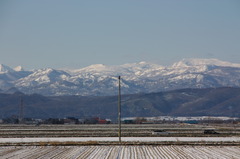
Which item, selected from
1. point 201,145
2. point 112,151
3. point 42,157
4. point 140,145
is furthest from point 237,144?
point 42,157

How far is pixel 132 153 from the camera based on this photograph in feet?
180

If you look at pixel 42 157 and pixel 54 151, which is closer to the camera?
pixel 42 157

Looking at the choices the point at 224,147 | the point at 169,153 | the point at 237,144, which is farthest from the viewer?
the point at 237,144

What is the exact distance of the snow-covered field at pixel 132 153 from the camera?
51.6 m

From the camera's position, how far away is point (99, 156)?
171 ft

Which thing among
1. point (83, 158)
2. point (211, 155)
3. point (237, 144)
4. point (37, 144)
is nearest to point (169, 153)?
point (211, 155)

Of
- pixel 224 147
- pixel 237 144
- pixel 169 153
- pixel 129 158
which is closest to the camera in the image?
pixel 129 158

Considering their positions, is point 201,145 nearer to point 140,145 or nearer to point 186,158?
point 140,145

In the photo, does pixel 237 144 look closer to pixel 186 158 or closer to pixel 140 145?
pixel 140 145

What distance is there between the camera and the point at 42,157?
51.4 metres

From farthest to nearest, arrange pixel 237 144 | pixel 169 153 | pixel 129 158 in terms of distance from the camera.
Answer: pixel 237 144 → pixel 169 153 → pixel 129 158

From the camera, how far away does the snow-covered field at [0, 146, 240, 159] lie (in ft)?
169

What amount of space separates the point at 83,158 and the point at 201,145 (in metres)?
20.5

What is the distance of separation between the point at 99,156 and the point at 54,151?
25.7 feet
